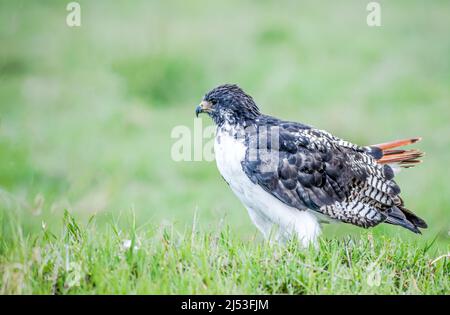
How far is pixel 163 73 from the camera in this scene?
12625mm

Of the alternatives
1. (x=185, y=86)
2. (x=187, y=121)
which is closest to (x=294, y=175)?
(x=187, y=121)

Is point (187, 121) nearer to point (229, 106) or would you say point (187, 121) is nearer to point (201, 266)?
point (229, 106)

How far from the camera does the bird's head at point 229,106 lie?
627cm

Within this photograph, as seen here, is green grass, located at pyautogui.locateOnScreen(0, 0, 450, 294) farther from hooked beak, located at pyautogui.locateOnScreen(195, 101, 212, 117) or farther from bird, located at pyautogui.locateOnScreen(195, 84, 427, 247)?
hooked beak, located at pyautogui.locateOnScreen(195, 101, 212, 117)

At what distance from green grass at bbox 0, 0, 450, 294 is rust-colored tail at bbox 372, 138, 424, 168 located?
60cm

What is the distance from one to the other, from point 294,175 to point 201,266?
1.46 m

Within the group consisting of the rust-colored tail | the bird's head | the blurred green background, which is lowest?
the rust-colored tail

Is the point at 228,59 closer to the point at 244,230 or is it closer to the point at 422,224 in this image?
the point at 244,230

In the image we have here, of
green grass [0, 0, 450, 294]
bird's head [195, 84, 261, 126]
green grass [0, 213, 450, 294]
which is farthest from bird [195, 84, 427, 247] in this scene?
green grass [0, 213, 450, 294]

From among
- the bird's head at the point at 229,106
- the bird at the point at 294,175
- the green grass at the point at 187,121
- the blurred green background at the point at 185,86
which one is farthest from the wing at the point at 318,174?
the blurred green background at the point at 185,86

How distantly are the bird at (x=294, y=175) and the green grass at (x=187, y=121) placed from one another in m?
0.30

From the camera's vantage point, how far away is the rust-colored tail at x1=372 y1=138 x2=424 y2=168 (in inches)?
257

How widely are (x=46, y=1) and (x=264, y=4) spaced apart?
4190 millimetres
